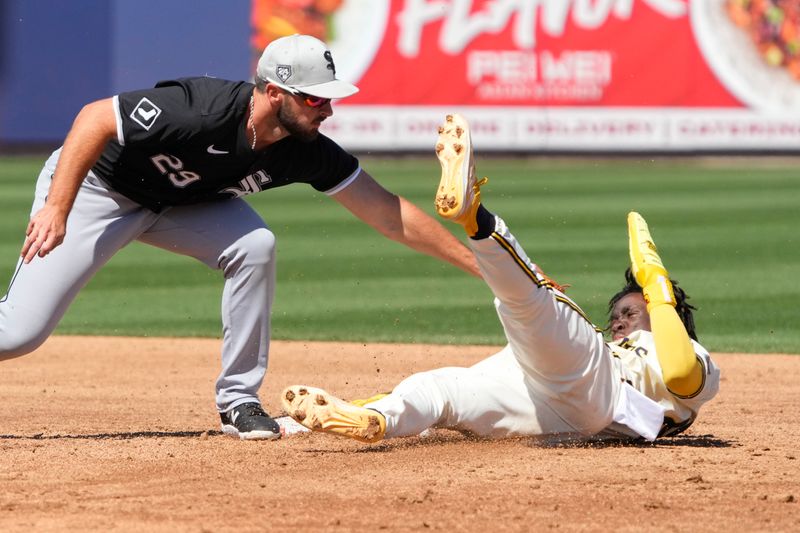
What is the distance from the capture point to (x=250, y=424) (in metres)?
5.27

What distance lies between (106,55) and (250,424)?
63.1 ft

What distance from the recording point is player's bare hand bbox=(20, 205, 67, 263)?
4.65 metres

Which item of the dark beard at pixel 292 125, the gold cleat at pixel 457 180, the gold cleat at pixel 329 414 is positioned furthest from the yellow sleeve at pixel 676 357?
the dark beard at pixel 292 125

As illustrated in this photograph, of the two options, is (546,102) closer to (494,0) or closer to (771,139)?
(494,0)

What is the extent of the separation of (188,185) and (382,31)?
17.9m

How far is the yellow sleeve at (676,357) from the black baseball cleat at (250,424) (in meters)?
1.53

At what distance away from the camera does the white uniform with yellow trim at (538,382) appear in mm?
4652

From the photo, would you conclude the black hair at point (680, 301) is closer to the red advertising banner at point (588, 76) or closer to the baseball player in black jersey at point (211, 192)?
the baseball player in black jersey at point (211, 192)

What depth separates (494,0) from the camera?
22.4m

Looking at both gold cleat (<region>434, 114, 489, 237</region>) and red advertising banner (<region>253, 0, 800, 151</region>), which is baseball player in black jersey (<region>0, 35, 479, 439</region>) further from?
red advertising banner (<region>253, 0, 800, 151</region>)

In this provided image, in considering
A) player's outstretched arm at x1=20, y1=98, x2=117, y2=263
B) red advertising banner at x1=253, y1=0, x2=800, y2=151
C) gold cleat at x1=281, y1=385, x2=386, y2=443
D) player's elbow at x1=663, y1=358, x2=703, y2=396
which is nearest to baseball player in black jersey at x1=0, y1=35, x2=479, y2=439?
player's outstretched arm at x1=20, y1=98, x2=117, y2=263

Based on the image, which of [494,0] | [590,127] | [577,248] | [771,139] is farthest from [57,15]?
[577,248]

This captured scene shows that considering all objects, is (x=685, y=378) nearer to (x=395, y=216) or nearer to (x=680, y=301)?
(x=680, y=301)

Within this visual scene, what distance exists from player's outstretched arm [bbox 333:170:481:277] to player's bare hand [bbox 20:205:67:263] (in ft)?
3.72
